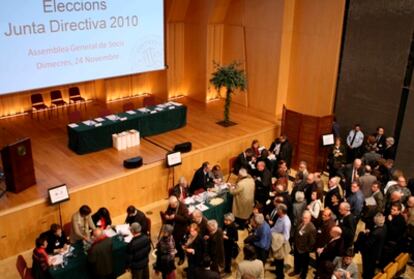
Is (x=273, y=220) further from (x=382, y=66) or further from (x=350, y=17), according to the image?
(x=350, y=17)

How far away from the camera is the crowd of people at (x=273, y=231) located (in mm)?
6457

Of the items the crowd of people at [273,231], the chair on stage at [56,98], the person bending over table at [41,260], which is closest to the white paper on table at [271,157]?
the crowd of people at [273,231]

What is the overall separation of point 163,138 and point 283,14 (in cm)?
474

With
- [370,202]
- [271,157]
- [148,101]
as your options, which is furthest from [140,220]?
[148,101]

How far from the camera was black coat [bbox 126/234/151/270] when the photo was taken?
253 inches

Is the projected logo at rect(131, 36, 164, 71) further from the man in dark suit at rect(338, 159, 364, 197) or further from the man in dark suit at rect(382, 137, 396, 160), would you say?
the man in dark suit at rect(382, 137, 396, 160)

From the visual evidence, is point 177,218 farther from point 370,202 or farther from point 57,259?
point 370,202

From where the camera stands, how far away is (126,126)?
11039mm

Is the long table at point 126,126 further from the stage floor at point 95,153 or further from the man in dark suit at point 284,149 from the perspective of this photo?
the man in dark suit at point 284,149

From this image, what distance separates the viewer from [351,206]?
25.5 feet

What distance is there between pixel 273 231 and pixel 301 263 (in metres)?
0.92

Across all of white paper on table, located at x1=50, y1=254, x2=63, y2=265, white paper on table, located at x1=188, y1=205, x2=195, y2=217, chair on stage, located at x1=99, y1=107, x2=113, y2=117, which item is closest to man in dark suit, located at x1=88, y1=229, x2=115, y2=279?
white paper on table, located at x1=50, y1=254, x2=63, y2=265

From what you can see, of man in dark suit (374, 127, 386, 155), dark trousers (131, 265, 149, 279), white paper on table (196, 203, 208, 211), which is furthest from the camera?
man in dark suit (374, 127, 386, 155)

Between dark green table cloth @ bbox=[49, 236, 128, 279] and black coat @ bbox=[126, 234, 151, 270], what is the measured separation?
1.85 ft
